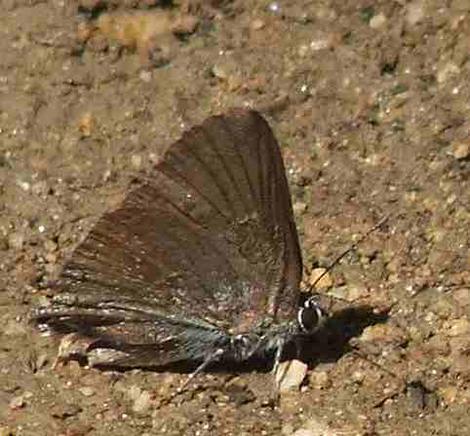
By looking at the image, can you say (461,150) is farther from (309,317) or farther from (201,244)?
(201,244)

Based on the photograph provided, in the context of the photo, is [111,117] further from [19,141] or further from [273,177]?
[273,177]

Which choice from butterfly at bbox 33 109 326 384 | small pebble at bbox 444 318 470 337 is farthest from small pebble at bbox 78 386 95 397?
small pebble at bbox 444 318 470 337

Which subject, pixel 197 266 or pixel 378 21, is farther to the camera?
pixel 378 21

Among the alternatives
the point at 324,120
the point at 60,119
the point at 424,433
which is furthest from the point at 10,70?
the point at 424,433

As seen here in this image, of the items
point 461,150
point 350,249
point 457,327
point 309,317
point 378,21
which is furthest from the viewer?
point 378,21

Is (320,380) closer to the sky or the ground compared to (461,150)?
closer to the ground

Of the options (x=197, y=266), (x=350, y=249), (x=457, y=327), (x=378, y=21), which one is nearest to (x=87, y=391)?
(x=197, y=266)
